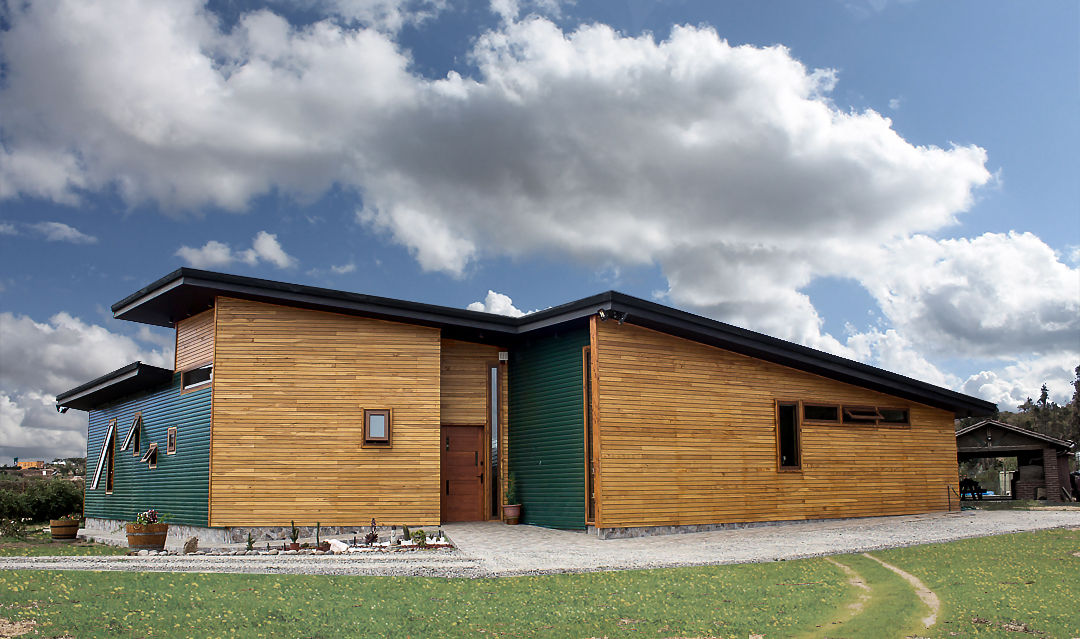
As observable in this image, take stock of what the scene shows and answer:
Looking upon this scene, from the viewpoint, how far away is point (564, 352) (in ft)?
52.9

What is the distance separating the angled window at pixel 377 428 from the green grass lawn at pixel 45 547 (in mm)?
4514

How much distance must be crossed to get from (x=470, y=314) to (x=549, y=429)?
2673 mm

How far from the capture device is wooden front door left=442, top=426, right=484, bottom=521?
17.2 m

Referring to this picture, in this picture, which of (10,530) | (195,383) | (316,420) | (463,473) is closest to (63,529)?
(10,530)

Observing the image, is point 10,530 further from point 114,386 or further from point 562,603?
point 562,603

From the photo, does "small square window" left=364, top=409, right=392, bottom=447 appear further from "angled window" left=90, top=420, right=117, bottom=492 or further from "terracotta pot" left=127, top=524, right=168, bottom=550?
"angled window" left=90, top=420, right=117, bottom=492

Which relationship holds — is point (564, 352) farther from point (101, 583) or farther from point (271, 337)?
point (101, 583)

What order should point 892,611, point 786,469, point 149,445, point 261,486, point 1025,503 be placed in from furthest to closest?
point 1025,503
point 149,445
point 786,469
point 261,486
point 892,611

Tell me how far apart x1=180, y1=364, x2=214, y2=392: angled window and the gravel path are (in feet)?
13.3

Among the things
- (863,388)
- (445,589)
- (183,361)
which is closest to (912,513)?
(863,388)

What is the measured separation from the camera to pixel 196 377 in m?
16.6

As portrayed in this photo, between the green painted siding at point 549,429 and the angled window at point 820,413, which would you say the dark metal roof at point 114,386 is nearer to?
the green painted siding at point 549,429

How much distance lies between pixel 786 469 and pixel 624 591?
8.57m

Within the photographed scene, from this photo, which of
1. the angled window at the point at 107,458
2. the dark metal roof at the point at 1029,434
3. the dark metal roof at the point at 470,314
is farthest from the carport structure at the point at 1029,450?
the angled window at the point at 107,458
